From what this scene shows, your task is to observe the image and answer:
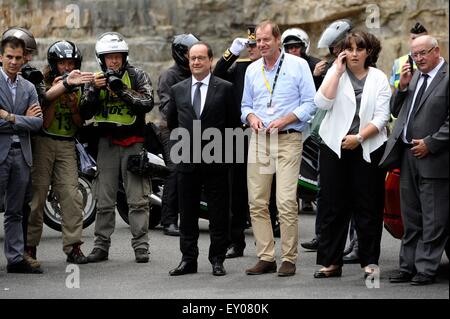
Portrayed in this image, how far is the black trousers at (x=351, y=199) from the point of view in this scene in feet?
33.4

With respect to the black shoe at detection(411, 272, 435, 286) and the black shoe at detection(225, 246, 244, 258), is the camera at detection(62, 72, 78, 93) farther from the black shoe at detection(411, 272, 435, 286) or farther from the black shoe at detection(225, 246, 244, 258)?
the black shoe at detection(411, 272, 435, 286)

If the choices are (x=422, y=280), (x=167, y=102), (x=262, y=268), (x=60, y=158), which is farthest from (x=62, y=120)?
(x=422, y=280)

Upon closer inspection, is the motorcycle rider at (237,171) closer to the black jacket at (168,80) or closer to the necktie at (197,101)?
the necktie at (197,101)

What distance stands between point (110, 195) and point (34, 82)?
132 centimetres

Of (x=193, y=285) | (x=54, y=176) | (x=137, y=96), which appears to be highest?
(x=137, y=96)

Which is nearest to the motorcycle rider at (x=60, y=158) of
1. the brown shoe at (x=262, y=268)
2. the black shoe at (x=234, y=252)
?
the black shoe at (x=234, y=252)

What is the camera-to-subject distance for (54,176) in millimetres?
11492

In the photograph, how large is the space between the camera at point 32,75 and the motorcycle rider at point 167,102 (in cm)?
217

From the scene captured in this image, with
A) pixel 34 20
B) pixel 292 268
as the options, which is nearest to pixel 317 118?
pixel 292 268

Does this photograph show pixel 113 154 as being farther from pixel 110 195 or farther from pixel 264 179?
pixel 264 179

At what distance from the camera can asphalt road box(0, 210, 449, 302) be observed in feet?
31.4

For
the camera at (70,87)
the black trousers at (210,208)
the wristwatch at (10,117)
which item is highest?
the camera at (70,87)

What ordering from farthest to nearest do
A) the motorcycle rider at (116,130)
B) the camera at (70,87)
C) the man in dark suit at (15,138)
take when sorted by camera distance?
the motorcycle rider at (116,130) → the camera at (70,87) → the man in dark suit at (15,138)

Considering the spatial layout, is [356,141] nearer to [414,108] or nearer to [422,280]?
[414,108]
